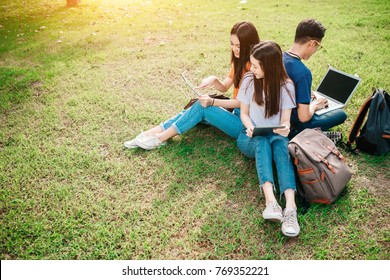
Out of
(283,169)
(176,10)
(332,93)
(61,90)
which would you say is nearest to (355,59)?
(332,93)

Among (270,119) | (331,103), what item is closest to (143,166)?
(270,119)

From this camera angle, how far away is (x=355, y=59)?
18.4 feet

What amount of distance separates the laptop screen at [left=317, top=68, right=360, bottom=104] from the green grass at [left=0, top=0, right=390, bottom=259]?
0.48m

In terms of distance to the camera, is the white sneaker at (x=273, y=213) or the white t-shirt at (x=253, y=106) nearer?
the white sneaker at (x=273, y=213)

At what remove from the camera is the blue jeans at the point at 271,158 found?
2.93 metres

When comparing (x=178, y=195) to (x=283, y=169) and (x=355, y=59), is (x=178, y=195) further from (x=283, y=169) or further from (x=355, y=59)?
(x=355, y=59)

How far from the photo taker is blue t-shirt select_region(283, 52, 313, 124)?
10.1 ft

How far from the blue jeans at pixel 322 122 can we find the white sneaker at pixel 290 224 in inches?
39.3

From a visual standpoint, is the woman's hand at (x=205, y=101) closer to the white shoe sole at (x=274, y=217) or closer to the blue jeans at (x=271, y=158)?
the blue jeans at (x=271, y=158)

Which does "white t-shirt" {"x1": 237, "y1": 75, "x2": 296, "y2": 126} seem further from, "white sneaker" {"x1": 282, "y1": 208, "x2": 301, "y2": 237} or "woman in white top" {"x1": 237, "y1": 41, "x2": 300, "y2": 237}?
"white sneaker" {"x1": 282, "y1": 208, "x2": 301, "y2": 237}

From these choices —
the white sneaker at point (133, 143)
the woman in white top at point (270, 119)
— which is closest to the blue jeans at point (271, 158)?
the woman in white top at point (270, 119)

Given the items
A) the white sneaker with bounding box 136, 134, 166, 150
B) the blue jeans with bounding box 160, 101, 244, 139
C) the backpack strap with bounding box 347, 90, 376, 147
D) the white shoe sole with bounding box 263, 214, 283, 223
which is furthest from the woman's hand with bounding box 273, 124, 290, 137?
the white sneaker with bounding box 136, 134, 166, 150

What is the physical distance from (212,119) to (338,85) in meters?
1.67

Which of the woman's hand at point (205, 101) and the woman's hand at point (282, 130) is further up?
the woman's hand at point (205, 101)
